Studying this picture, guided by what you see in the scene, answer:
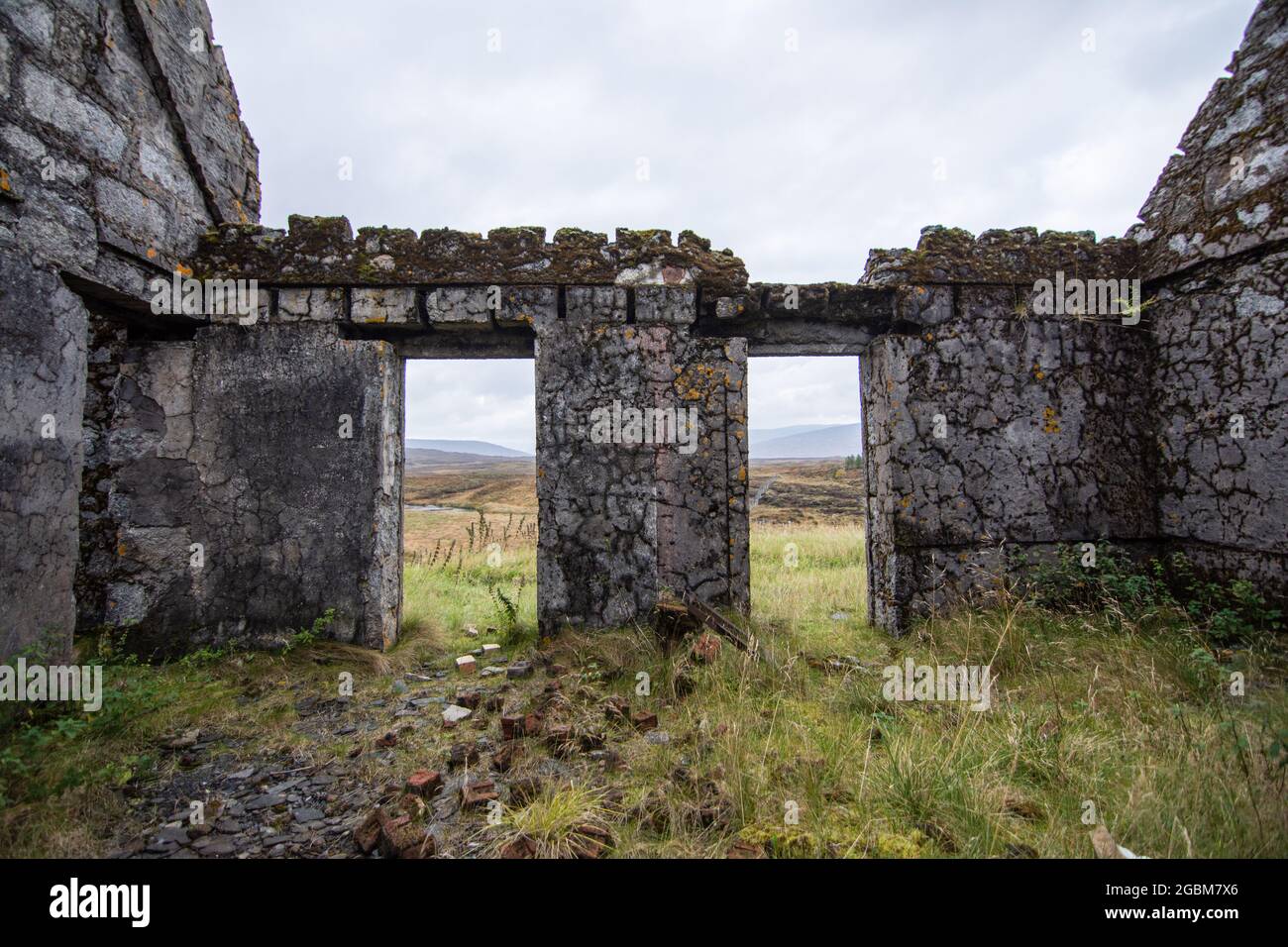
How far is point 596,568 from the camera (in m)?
4.49

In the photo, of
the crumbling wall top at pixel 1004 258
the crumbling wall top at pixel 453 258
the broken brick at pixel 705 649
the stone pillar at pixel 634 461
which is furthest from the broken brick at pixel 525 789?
the crumbling wall top at pixel 1004 258

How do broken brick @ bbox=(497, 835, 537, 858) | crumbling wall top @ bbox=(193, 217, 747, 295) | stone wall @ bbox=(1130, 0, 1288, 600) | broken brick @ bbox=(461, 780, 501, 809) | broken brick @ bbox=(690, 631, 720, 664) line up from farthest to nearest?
crumbling wall top @ bbox=(193, 217, 747, 295) → stone wall @ bbox=(1130, 0, 1288, 600) → broken brick @ bbox=(690, 631, 720, 664) → broken brick @ bbox=(461, 780, 501, 809) → broken brick @ bbox=(497, 835, 537, 858)

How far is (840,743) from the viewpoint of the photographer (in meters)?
2.79

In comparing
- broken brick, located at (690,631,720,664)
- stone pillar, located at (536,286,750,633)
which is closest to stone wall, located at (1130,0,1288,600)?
stone pillar, located at (536,286,750,633)

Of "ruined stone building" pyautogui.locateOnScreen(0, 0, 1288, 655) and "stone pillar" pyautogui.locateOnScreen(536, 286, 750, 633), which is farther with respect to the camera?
"stone pillar" pyautogui.locateOnScreen(536, 286, 750, 633)

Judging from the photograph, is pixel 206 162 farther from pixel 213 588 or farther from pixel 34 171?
pixel 213 588

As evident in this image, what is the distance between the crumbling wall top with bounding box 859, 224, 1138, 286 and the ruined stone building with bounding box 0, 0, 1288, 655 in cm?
2

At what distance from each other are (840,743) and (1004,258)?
417 cm

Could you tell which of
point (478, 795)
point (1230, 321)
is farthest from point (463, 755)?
point (1230, 321)

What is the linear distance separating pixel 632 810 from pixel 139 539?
4.20 metres

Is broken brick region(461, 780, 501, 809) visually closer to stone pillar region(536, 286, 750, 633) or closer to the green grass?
the green grass

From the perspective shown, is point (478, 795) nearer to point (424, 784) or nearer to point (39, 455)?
point (424, 784)

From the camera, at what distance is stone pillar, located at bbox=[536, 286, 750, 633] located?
177 inches

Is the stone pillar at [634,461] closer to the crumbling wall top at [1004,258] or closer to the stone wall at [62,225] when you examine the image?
the crumbling wall top at [1004,258]
